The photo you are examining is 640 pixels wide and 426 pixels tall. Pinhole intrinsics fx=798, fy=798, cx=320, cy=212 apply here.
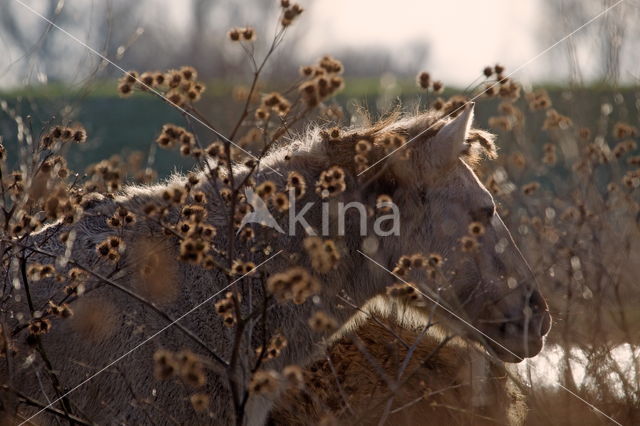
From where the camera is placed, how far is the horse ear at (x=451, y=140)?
435 cm

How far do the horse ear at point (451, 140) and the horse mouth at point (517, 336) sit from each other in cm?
99

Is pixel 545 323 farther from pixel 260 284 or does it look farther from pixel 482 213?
pixel 260 284

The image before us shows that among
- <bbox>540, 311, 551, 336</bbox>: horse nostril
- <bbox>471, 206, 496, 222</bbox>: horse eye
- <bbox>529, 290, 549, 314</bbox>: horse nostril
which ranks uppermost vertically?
<bbox>471, 206, 496, 222</bbox>: horse eye

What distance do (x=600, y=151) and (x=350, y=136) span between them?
7.85 ft

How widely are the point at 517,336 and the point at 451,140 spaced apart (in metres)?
1.16

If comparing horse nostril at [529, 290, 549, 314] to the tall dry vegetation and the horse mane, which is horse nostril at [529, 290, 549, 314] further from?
the horse mane

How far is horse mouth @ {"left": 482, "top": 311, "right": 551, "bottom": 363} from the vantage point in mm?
4500

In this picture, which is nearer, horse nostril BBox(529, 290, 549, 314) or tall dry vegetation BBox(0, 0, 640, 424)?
tall dry vegetation BBox(0, 0, 640, 424)

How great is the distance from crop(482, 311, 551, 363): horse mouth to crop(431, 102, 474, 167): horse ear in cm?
99

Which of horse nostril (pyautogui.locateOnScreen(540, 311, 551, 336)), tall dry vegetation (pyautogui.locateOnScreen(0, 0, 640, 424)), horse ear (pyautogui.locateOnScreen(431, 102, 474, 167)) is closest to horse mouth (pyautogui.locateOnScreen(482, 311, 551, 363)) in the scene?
horse nostril (pyautogui.locateOnScreen(540, 311, 551, 336))

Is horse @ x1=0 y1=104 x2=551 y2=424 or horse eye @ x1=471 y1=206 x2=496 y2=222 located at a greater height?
horse eye @ x1=471 y1=206 x2=496 y2=222

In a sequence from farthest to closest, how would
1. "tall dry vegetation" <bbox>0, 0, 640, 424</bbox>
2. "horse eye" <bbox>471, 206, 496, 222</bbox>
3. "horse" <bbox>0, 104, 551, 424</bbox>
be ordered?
1. "horse eye" <bbox>471, 206, 496, 222</bbox>
2. "horse" <bbox>0, 104, 551, 424</bbox>
3. "tall dry vegetation" <bbox>0, 0, 640, 424</bbox>

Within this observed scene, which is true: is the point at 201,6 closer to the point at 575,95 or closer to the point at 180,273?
the point at 575,95

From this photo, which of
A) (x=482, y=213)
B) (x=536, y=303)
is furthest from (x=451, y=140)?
(x=536, y=303)
